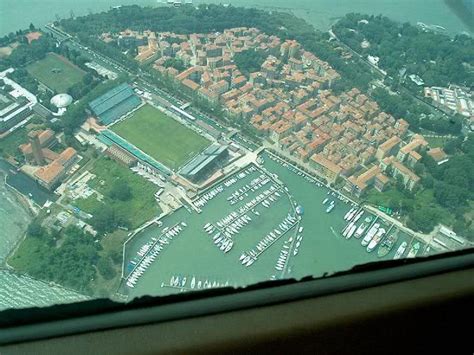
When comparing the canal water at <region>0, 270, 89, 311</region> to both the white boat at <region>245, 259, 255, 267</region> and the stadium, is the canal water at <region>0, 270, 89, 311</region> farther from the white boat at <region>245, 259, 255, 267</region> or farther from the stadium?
the stadium

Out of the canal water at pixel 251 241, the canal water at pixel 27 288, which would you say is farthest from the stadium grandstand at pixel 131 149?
the canal water at pixel 27 288

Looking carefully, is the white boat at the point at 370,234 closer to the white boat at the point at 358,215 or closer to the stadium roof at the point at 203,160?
the white boat at the point at 358,215

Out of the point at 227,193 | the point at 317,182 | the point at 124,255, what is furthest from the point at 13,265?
A: the point at 317,182

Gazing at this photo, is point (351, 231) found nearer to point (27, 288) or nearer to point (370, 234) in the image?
point (370, 234)

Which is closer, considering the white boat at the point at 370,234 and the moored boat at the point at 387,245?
the moored boat at the point at 387,245

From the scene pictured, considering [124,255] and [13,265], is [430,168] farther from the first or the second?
[13,265]

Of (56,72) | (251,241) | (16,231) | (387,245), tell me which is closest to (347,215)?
(387,245)
